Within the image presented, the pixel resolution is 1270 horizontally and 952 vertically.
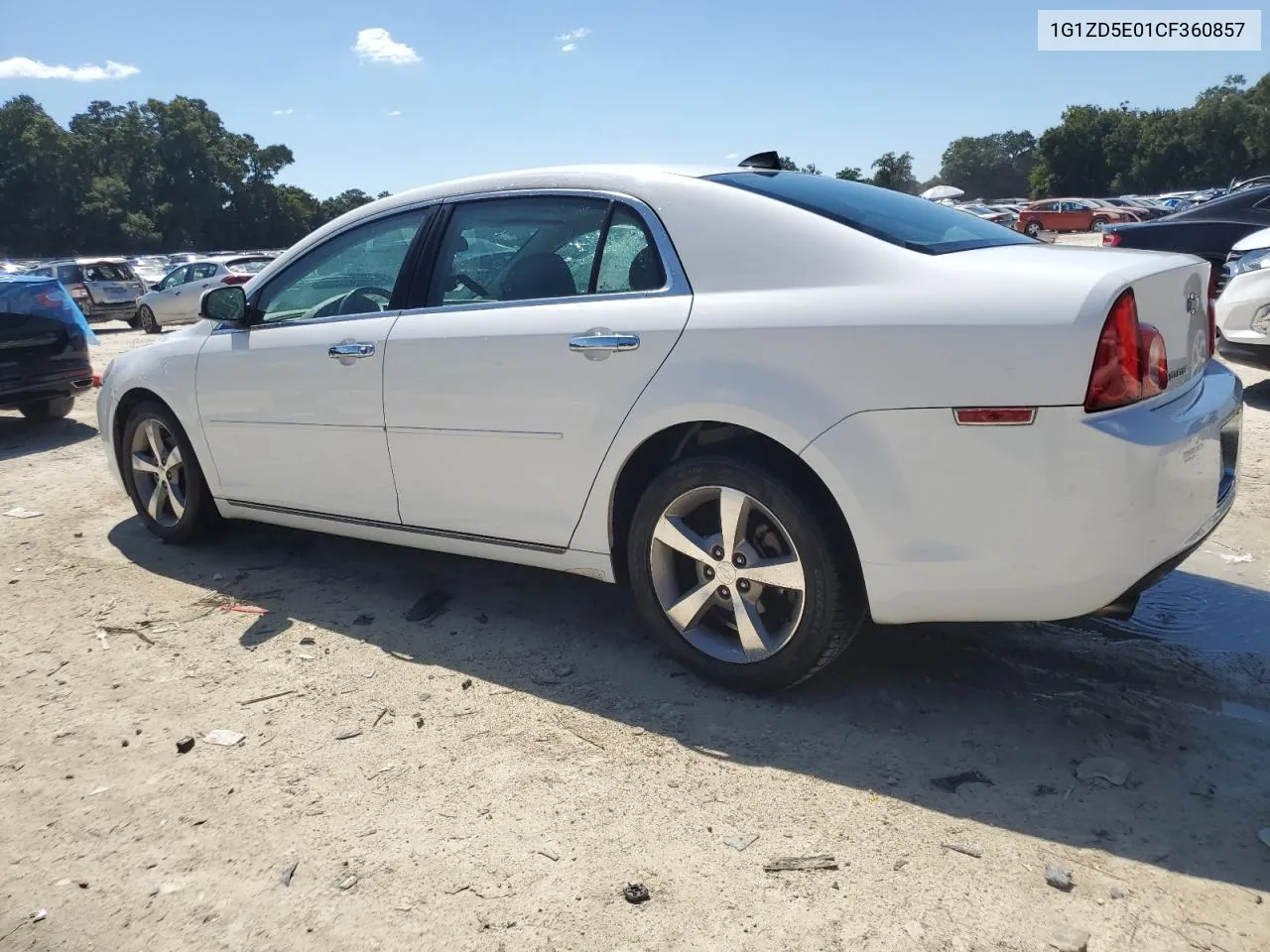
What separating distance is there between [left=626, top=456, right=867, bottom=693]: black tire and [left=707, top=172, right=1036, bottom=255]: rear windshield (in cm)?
83

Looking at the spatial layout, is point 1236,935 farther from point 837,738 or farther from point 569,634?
point 569,634

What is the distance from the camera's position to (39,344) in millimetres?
8641

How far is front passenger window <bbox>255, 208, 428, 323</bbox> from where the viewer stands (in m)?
3.99

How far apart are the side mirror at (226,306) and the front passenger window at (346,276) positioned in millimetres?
84

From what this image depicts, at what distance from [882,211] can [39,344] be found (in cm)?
809

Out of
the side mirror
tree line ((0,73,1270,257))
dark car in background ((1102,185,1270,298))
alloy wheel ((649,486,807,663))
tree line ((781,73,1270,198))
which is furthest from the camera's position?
tree line ((781,73,1270,198))

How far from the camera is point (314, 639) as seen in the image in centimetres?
388

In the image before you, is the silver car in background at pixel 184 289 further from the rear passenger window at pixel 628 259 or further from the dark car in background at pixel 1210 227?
the rear passenger window at pixel 628 259

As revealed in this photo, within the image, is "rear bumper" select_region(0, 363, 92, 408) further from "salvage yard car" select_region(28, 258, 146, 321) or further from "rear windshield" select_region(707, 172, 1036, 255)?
"salvage yard car" select_region(28, 258, 146, 321)

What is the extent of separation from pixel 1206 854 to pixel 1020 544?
0.83m

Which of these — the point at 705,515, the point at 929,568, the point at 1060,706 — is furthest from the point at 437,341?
the point at 1060,706

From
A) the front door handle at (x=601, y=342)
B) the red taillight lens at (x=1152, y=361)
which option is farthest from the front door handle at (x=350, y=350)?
the red taillight lens at (x=1152, y=361)

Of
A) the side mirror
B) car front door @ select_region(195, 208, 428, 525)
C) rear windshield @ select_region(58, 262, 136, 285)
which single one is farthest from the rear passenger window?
rear windshield @ select_region(58, 262, 136, 285)

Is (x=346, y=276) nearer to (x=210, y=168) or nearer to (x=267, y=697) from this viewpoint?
(x=267, y=697)
